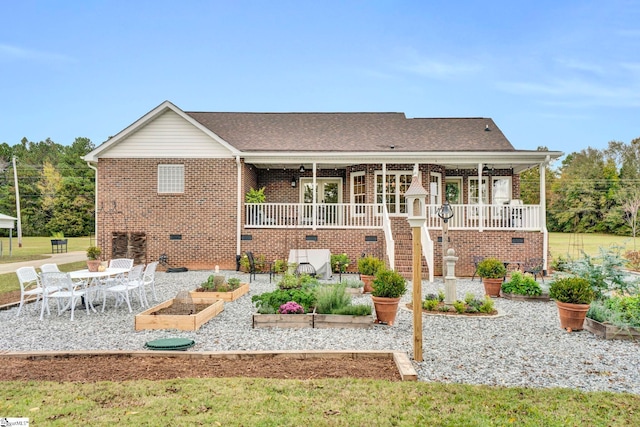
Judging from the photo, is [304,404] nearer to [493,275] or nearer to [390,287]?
[390,287]

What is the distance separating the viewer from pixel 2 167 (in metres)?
47.4

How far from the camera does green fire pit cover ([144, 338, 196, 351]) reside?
5059 mm

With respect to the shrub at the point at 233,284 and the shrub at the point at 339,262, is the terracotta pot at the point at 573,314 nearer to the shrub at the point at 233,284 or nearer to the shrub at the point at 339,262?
the shrub at the point at 233,284

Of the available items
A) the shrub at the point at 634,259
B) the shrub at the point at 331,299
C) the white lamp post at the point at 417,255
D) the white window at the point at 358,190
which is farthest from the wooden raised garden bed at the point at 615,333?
the shrub at the point at 634,259

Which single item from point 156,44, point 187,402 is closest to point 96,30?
point 156,44

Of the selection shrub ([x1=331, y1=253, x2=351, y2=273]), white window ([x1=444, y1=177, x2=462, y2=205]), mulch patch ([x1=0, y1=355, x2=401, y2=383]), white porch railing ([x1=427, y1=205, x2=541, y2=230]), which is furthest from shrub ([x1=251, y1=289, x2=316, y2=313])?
white window ([x1=444, y1=177, x2=462, y2=205])

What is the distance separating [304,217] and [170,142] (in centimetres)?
563

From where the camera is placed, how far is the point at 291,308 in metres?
6.48

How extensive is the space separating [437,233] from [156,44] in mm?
16700

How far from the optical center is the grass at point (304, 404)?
3082mm

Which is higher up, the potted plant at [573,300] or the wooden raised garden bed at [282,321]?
the potted plant at [573,300]

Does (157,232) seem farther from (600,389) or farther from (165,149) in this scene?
(600,389)

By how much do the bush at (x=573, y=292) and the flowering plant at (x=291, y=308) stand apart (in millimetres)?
4237

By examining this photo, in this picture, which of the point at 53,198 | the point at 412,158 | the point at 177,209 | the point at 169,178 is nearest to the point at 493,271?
the point at 412,158
